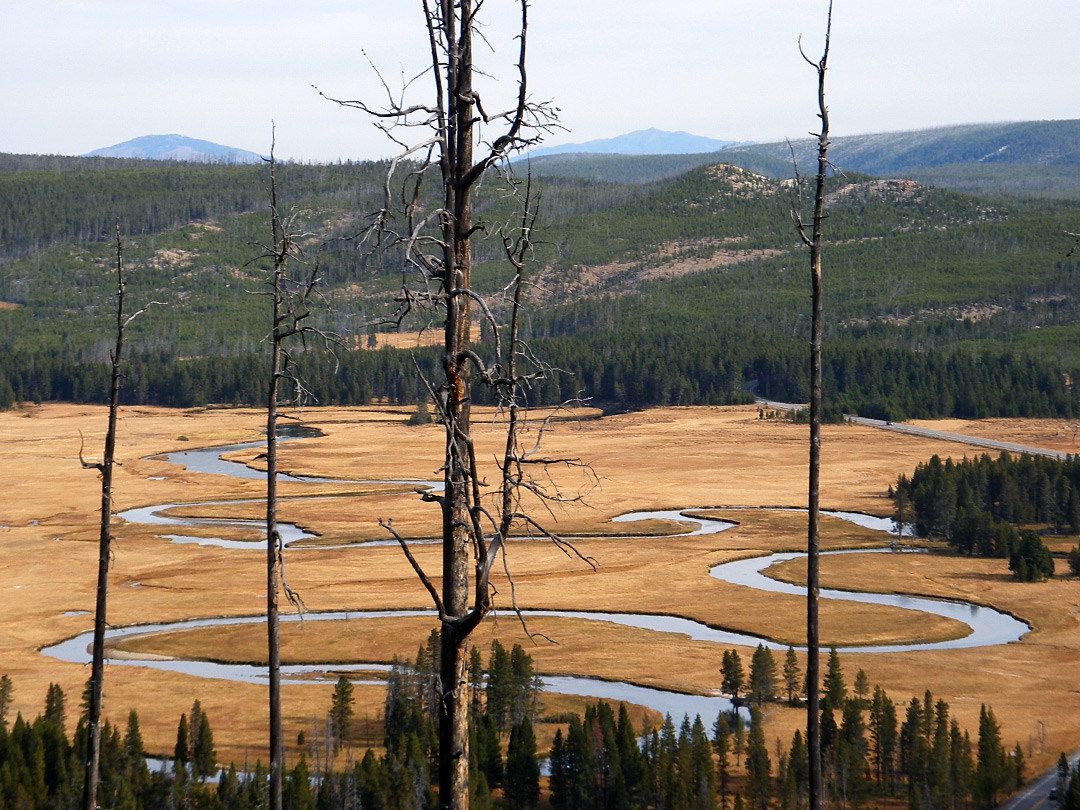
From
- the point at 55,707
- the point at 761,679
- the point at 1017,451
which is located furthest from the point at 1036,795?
the point at 1017,451

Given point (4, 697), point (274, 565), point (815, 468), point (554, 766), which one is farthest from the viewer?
point (4, 697)

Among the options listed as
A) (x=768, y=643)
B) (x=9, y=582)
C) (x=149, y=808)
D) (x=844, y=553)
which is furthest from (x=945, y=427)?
(x=149, y=808)

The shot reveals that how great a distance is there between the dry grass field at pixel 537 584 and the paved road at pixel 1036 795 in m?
1.91

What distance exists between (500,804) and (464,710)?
28211mm

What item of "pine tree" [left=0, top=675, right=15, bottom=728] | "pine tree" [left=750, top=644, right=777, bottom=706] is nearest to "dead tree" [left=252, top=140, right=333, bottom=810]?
"pine tree" [left=0, top=675, right=15, bottom=728]

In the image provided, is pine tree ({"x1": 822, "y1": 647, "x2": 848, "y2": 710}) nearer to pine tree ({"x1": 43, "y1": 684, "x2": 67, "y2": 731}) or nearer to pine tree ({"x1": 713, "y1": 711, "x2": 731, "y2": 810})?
pine tree ({"x1": 713, "y1": 711, "x2": 731, "y2": 810})

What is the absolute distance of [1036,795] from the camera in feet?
Result: 131

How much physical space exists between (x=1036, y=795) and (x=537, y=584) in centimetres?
3807

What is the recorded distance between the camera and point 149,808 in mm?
36250

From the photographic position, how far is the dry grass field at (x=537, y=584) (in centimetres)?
5141

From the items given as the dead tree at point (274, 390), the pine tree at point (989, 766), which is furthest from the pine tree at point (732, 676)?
the dead tree at point (274, 390)

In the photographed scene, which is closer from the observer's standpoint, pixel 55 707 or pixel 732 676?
pixel 55 707

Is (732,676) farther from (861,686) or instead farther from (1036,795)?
(1036,795)

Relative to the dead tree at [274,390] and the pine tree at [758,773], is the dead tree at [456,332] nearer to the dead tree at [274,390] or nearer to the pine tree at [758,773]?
the dead tree at [274,390]
